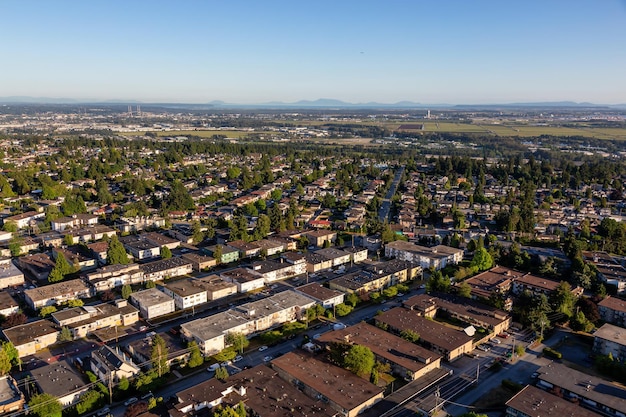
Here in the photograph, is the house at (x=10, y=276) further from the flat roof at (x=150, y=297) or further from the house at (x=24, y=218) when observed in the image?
the house at (x=24, y=218)

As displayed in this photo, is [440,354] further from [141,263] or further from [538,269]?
[141,263]

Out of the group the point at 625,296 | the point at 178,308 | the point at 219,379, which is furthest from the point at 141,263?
the point at 625,296

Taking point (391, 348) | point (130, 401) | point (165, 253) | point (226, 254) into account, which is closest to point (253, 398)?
point (130, 401)

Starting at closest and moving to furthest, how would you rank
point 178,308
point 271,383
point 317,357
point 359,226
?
point 271,383
point 317,357
point 178,308
point 359,226

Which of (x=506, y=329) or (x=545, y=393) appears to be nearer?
(x=545, y=393)

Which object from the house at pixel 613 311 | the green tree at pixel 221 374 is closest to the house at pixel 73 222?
the green tree at pixel 221 374

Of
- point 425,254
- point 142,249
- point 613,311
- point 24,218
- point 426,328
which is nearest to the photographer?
point 426,328

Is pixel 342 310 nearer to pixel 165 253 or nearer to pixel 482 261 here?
pixel 482 261
